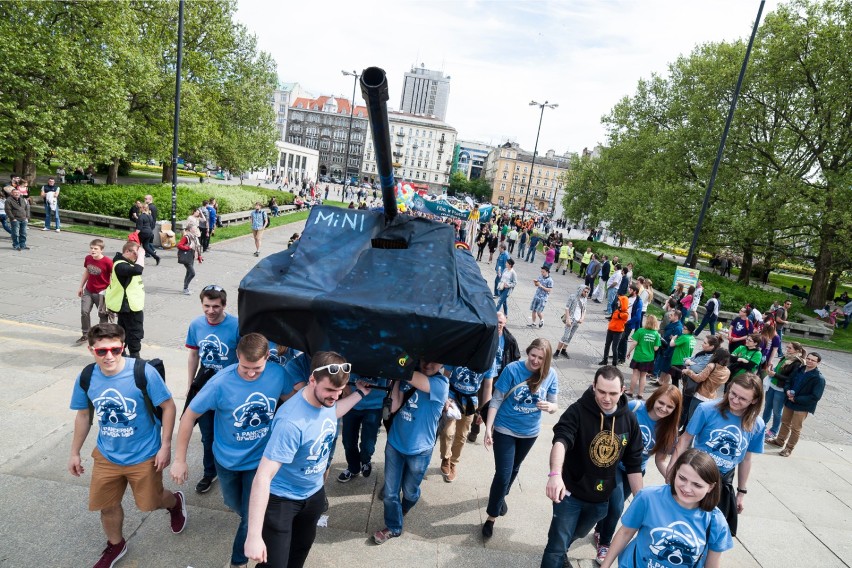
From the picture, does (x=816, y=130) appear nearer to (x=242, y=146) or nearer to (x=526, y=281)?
(x=526, y=281)

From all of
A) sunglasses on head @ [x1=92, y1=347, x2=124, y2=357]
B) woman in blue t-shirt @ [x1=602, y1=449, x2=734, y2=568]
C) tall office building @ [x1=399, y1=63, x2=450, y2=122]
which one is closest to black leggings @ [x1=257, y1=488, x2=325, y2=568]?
sunglasses on head @ [x1=92, y1=347, x2=124, y2=357]

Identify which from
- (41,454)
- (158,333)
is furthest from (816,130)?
(41,454)

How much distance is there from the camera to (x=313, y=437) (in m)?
3.18

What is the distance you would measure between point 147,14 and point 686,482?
29304 millimetres

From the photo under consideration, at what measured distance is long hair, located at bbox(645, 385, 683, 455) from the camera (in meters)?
4.29

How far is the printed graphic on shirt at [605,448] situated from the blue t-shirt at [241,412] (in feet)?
7.74

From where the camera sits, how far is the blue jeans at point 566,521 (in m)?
3.78

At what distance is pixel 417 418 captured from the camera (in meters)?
4.18

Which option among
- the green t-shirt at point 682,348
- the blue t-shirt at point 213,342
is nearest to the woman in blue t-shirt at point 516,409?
the blue t-shirt at point 213,342

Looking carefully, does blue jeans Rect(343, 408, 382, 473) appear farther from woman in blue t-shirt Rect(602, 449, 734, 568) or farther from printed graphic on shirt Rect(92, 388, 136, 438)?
woman in blue t-shirt Rect(602, 449, 734, 568)

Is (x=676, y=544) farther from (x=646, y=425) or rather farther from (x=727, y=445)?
(x=727, y=445)

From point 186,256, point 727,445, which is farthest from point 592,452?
point 186,256

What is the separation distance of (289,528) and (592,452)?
2169 millimetres

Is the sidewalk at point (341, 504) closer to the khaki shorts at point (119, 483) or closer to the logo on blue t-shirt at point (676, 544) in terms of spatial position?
the khaki shorts at point (119, 483)
